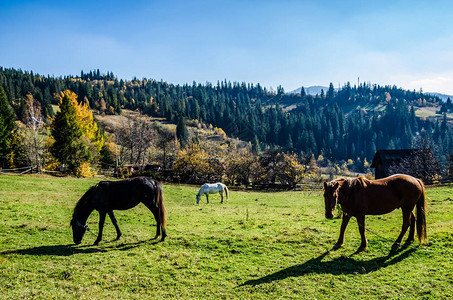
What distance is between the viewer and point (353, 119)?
19962cm

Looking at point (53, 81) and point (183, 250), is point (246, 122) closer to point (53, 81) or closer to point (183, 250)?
point (53, 81)

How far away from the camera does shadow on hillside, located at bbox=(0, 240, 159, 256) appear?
33.8 feet

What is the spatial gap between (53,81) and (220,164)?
16848 cm

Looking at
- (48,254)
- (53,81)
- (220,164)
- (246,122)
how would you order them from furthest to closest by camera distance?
(246,122)
(53,81)
(220,164)
(48,254)

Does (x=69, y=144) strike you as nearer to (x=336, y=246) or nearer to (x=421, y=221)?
(x=336, y=246)

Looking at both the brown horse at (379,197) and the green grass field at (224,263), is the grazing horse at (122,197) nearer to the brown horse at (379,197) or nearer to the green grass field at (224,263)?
the green grass field at (224,263)

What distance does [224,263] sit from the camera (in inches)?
376

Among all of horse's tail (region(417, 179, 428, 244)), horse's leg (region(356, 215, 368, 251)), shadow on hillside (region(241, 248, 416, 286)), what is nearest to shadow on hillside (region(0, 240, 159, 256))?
shadow on hillside (region(241, 248, 416, 286))

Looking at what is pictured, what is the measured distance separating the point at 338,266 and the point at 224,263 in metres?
3.90

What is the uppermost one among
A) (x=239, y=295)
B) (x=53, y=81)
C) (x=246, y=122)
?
(x=53, y=81)

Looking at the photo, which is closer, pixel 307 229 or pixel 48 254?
pixel 48 254

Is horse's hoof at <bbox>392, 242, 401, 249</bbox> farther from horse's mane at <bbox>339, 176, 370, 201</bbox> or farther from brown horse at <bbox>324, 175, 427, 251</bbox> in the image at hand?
horse's mane at <bbox>339, 176, 370, 201</bbox>

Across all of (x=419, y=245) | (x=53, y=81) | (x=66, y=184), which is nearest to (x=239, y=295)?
(x=419, y=245)

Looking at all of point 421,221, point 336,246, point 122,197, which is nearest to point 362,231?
point 336,246
